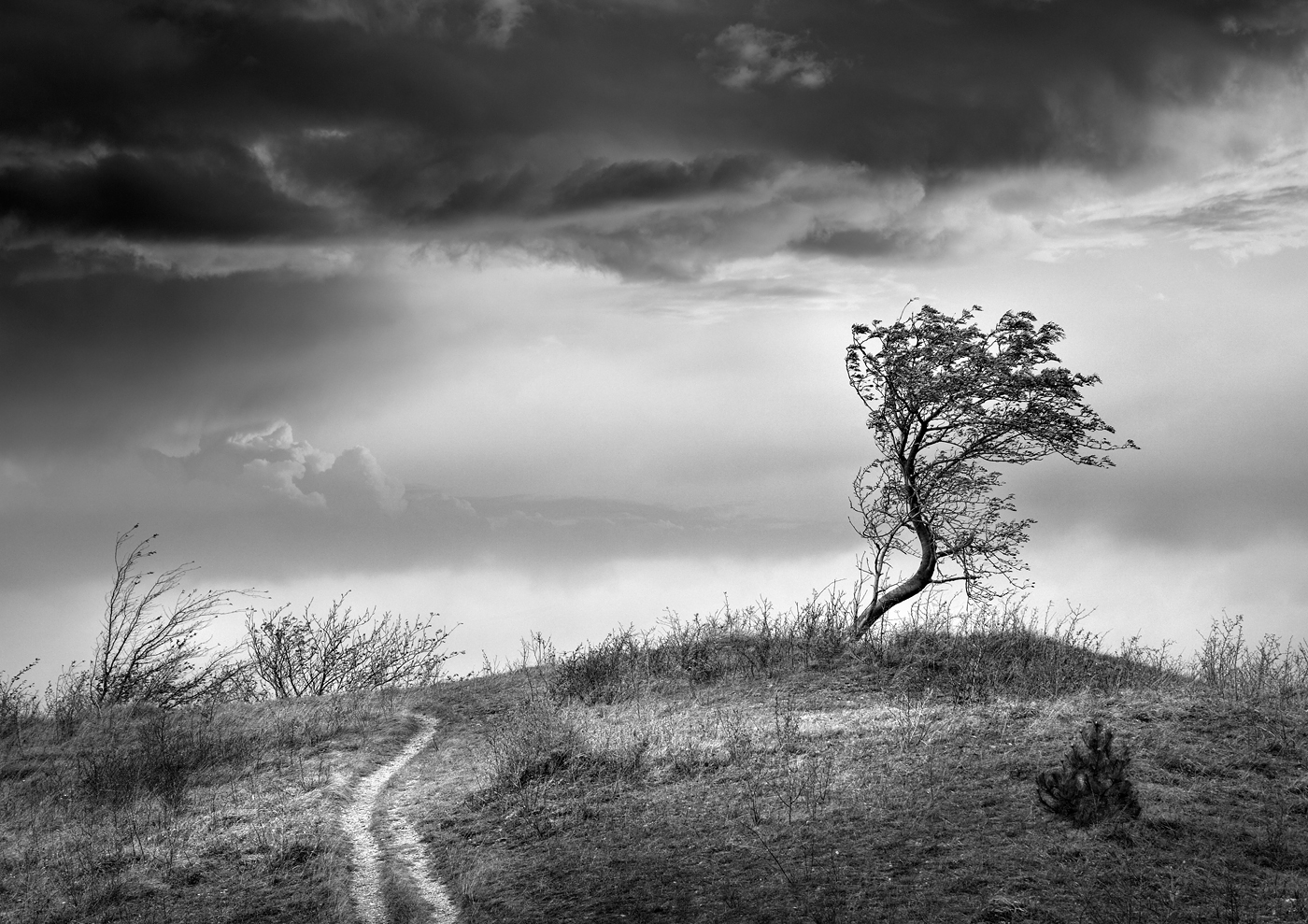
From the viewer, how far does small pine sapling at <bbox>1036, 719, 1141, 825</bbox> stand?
9141 millimetres

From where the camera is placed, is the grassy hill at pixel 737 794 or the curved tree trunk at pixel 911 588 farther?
the curved tree trunk at pixel 911 588

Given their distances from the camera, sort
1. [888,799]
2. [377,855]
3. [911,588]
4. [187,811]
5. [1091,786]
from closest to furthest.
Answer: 1. [1091,786]
2. [888,799]
3. [377,855]
4. [187,811]
5. [911,588]

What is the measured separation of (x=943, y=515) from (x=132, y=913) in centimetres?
1521

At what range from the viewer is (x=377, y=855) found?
1142 centimetres

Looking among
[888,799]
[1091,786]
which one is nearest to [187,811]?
[888,799]

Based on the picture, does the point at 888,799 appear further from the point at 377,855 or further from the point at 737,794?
the point at 377,855

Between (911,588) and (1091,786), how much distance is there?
10.8 metres

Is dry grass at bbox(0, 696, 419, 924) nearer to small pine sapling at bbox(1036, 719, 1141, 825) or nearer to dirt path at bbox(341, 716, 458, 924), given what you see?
dirt path at bbox(341, 716, 458, 924)

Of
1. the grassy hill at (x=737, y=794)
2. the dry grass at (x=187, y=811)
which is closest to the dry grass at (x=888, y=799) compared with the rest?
the grassy hill at (x=737, y=794)

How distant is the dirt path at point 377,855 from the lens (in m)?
9.72

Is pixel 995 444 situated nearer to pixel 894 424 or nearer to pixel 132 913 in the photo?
pixel 894 424

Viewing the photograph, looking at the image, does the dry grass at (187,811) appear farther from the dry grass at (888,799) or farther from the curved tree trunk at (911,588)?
the curved tree trunk at (911,588)

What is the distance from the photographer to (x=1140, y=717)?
492 inches

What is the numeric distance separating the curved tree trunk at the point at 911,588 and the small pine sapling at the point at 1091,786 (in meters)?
10.2
